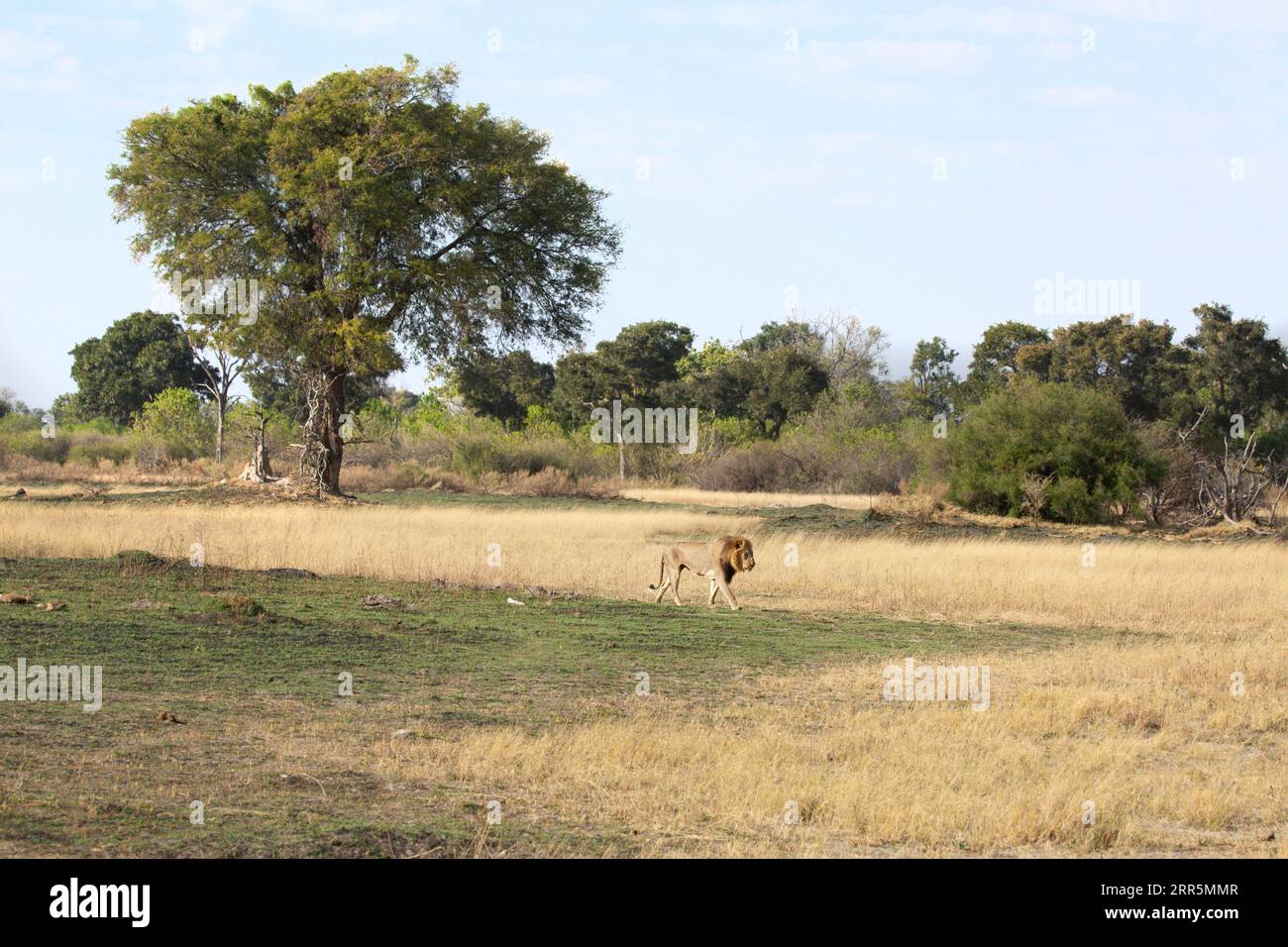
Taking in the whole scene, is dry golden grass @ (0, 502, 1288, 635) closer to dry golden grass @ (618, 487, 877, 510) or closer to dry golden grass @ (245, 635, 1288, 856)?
dry golden grass @ (245, 635, 1288, 856)

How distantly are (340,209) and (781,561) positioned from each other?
1513 centimetres

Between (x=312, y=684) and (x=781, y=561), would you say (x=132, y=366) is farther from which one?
(x=312, y=684)

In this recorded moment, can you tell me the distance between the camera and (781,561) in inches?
949

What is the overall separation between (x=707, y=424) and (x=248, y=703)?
51.6 metres

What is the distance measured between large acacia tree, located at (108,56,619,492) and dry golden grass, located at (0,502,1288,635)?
6.24 meters

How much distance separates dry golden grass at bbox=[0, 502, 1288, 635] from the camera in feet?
63.9

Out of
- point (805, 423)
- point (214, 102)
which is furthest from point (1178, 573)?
point (805, 423)

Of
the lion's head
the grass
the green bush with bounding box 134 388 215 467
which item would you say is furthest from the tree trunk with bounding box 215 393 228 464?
the lion's head

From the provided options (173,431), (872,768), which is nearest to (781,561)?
(872,768)

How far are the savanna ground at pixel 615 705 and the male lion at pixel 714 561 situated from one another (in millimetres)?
416

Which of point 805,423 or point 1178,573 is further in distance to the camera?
point 805,423
